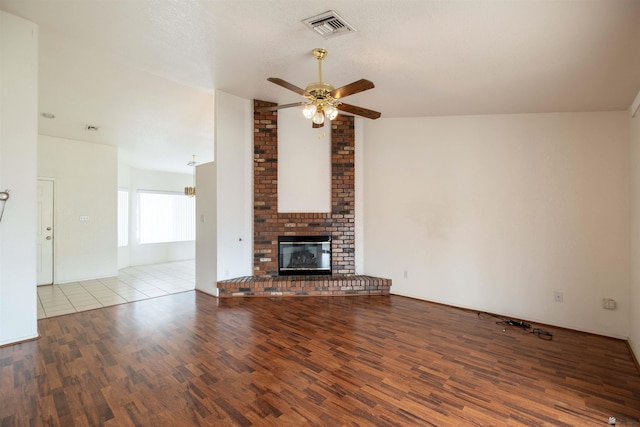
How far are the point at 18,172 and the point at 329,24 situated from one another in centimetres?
307

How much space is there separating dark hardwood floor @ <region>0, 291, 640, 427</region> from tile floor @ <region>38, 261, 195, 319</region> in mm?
663

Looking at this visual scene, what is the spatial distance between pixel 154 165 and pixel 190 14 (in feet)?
20.8

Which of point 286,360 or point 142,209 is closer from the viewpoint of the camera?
A: point 286,360

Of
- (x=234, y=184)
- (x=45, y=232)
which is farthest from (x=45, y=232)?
(x=234, y=184)

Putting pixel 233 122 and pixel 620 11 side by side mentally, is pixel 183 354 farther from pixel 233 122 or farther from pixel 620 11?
pixel 620 11

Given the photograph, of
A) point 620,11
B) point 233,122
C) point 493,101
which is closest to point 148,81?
point 233,122

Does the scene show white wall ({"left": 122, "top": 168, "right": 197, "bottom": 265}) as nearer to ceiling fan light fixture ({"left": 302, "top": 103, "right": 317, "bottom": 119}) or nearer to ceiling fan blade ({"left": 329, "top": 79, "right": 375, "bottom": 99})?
ceiling fan light fixture ({"left": 302, "top": 103, "right": 317, "bottom": 119})

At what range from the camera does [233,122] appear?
442cm

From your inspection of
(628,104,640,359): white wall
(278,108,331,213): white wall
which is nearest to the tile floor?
(278,108,331,213): white wall

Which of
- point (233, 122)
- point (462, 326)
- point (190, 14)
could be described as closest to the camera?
point (190, 14)

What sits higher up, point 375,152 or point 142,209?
point 375,152

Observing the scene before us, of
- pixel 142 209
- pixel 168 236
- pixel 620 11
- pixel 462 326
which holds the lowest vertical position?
pixel 462 326

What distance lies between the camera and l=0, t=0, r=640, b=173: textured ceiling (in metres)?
2.15

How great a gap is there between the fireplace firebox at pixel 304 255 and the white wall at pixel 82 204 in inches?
154
